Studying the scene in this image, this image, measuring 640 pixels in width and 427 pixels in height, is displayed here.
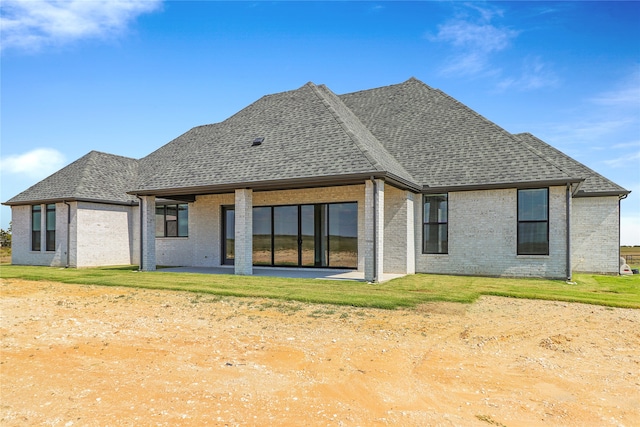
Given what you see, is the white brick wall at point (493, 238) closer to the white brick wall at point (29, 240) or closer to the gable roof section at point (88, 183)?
the gable roof section at point (88, 183)

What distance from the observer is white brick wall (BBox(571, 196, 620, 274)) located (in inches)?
666

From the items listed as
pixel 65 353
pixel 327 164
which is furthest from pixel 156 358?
pixel 327 164

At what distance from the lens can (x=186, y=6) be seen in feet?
38.2

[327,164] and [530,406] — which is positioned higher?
[327,164]

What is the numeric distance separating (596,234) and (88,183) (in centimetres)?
2513

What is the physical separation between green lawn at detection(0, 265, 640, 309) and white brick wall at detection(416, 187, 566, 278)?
30.1 inches

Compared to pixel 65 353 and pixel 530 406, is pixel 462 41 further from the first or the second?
pixel 65 353

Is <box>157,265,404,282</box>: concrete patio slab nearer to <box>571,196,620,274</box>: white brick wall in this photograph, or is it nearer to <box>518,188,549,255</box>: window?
<box>518,188,549,255</box>: window

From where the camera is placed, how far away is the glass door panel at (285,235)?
17938mm

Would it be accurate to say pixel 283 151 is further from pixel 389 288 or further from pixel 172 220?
pixel 172 220

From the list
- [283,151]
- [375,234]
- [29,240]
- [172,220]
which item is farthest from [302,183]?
[29,240]

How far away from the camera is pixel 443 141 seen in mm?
17297

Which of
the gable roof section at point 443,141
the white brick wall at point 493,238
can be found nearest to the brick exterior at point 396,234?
the white brick wall at point 493,238

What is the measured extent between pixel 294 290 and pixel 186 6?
8.91 m
